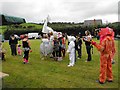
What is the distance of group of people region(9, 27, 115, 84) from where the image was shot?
29.1 ft

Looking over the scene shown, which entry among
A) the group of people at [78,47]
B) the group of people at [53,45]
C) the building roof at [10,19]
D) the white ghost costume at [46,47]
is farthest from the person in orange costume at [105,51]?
the white ghost costume at [46,47]

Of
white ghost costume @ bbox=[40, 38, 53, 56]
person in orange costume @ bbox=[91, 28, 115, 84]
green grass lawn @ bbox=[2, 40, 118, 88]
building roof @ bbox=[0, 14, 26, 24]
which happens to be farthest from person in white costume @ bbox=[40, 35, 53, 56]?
building roof @ bbox=[0, 14, 26, 24]

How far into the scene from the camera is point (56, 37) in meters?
14.6

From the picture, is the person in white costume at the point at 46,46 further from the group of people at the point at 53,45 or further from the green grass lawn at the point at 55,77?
the green grass lawn at the point at 55,77

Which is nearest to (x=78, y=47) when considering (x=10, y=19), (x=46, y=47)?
(x=46, y=47)

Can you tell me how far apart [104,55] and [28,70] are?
14.3ft

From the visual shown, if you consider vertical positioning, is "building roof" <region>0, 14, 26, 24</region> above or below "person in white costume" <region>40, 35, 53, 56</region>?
above

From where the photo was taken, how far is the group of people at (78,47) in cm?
886

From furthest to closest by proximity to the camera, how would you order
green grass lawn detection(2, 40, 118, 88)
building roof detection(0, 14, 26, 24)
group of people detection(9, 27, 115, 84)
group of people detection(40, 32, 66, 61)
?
group of people detection(40, 32, 66, 61) → group of people detection(9, 27, 115, 84) → green grass lawn detection(2, 40, 118, 88) → building roof detection(0, 14, 26, 24)

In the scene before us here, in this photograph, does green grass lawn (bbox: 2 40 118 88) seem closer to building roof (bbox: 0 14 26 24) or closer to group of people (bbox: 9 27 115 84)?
group of people (bbox: 9 27 115 84)

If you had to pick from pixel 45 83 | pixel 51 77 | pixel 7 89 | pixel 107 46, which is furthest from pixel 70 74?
pixel 7 89

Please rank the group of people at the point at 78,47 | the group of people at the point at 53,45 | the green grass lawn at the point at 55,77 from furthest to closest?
1. the group of people at the point at 53,45
2. the group of people at the point at 78,47
3. the green grass lawn at the point at 55,77

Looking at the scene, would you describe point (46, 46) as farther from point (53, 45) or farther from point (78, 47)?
point (78, 47)

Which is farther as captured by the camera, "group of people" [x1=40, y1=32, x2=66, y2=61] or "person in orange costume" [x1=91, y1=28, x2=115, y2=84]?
"group of people" [x1=40, y1=32, x2=66, y2=61]
